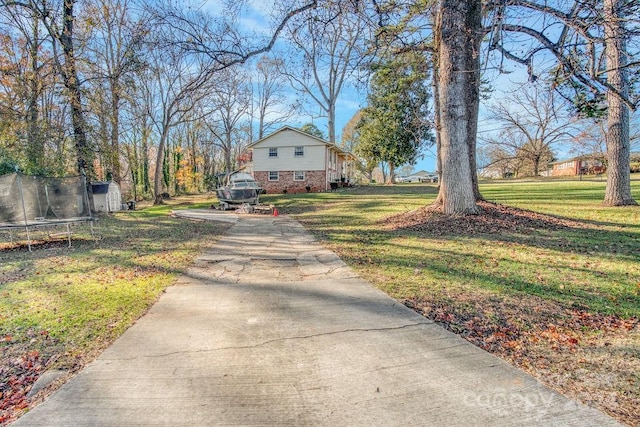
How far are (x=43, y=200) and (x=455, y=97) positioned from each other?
980cm

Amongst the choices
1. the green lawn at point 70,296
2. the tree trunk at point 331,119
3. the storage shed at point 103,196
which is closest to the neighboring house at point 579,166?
the tree trunk at point 331,119

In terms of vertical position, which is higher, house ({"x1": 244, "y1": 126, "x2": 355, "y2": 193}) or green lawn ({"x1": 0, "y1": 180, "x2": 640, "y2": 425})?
house ({"x1": 244, "y1": 126, "x2": 355, "y2": 193})

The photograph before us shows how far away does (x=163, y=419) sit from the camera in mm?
1815

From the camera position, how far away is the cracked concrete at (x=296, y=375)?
1.84 meters

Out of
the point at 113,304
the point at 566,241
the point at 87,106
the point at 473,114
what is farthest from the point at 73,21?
the point at 566,241

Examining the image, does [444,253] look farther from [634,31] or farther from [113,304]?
[113,304]

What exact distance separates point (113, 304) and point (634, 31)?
7358 millimetres

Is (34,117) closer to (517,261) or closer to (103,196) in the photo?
(103,196)

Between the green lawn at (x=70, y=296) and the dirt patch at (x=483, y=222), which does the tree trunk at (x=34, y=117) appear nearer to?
the green lawn at (x=70, y=296)

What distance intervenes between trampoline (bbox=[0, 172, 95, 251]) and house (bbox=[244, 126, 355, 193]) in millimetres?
20288

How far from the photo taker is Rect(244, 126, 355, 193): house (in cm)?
2773

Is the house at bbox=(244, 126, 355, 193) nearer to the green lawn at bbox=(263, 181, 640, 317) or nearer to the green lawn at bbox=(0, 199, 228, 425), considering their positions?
the green lawn at bbox=(263, 181, 640, 317)

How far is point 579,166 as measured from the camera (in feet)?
153

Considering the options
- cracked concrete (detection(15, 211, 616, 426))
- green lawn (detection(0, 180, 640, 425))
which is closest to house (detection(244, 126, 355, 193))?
green lawn (detection(0, 180, 640, 425))
